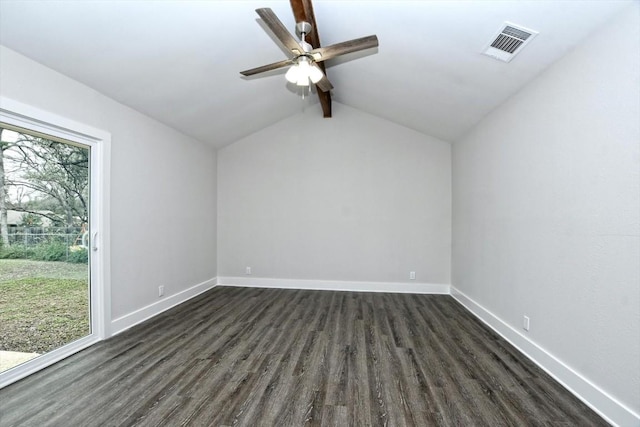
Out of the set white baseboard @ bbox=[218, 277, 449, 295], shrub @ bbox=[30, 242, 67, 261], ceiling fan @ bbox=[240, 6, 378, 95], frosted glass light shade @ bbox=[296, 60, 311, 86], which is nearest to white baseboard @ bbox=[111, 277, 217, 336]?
white baseboard @ bbox=[218, 277, 449, 295]

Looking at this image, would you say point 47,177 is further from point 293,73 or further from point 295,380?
point 295,380

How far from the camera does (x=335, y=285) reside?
196 inches

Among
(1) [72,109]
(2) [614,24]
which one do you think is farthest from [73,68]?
(2) [614,24]

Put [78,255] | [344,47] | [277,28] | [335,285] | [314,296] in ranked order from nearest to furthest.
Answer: [277,28]
[344,47]
[78,255]
[314,296]
[335,285]

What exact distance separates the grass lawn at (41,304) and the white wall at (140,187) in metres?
0.33

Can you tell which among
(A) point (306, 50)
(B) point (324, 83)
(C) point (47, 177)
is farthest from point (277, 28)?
(C) point (47, 177)

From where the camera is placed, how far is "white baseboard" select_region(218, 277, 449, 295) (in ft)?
15.8

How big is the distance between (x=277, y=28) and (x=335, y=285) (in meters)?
3.94

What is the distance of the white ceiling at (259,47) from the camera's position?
201cm

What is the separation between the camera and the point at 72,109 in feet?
8.59

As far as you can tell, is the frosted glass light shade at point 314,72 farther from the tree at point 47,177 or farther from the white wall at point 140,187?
the tree at point 47,177

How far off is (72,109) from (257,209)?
2.96 m

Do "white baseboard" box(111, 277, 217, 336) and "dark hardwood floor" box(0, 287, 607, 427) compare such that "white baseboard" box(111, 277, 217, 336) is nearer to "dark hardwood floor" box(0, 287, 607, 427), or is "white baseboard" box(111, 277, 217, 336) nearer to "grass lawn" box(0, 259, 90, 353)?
"dark hardwood floor" box(0, 287, 607, 427)

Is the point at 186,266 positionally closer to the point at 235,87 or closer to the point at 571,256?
the point at 235,87
